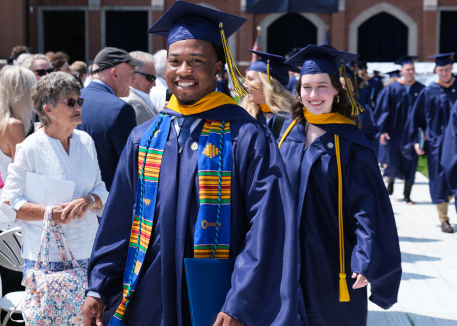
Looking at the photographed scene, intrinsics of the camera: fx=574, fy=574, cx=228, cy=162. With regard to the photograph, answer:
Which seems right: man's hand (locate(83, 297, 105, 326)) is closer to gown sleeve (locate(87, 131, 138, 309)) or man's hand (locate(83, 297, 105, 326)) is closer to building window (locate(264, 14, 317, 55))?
gown sleeve (locate(87, 131, 138, 309))

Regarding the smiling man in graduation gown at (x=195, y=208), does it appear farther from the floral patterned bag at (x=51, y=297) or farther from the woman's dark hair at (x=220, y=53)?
the floral patterned bag at (x=51, y=297)

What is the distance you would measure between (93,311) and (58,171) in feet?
4.17

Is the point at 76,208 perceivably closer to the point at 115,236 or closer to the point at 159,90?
the point at 115,236

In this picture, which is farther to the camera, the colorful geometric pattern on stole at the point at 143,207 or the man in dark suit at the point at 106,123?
the man in dark suit at the point at 106,123

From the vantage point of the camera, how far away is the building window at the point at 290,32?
3077cm

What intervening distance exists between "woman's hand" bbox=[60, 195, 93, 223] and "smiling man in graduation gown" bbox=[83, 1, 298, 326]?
972 mm

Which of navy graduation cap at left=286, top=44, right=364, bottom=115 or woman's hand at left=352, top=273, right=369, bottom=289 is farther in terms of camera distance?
navy graduation cap at left=286, top=44, right=364, bottom=115

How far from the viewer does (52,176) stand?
3.29 metres

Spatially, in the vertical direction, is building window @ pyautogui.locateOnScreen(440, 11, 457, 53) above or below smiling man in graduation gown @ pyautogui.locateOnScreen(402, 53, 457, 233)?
above

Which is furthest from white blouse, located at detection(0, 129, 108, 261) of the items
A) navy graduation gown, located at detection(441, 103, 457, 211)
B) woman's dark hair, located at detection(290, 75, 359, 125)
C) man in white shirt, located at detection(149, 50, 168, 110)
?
navy graduation gown, located at detection(441, 103, 457, 211)

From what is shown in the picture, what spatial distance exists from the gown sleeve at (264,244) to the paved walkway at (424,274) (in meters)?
2.84

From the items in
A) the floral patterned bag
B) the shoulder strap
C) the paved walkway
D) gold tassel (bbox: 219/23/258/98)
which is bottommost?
the paved walkway

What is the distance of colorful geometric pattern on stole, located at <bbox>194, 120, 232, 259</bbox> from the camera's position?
2.07 m

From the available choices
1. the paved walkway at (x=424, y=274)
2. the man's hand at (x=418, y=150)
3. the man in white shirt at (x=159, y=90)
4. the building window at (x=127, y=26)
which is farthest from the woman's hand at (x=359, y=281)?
the building window at (x=127, y=26)
